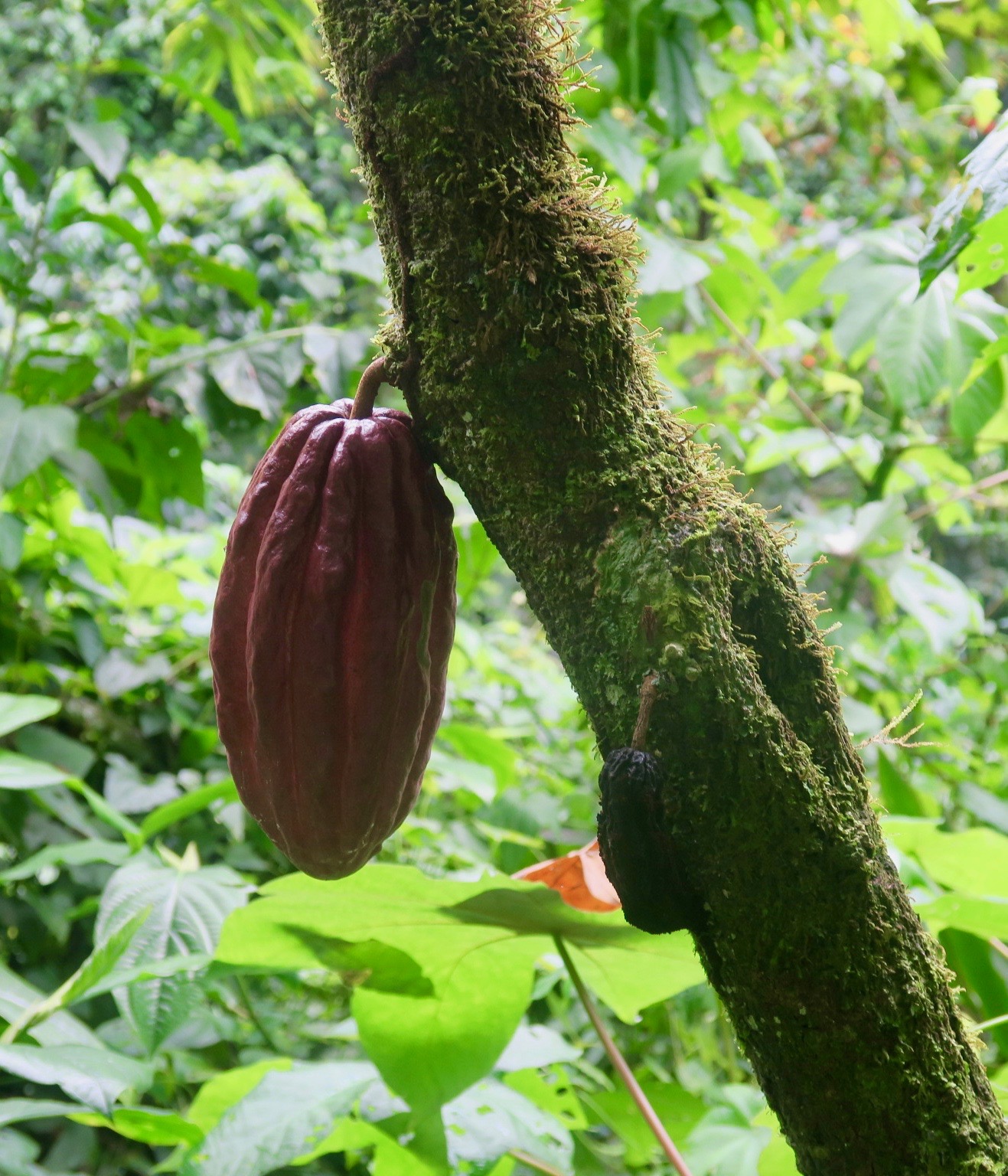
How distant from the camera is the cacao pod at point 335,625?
2.44ft

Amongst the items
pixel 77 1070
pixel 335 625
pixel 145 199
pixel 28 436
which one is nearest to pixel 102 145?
pixel 145 199

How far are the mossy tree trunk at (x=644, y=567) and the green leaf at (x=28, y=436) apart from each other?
0.99 m

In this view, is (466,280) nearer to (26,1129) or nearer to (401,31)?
(401,31)

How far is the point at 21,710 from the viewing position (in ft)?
4.07

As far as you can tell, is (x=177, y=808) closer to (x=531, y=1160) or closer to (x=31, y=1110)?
(x=31, y=1110)

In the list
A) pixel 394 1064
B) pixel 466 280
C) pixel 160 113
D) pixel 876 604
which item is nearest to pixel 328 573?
pixel 466 280

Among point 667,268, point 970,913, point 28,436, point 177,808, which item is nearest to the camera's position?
point 970,913

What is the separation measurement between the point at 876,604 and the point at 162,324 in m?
2.11

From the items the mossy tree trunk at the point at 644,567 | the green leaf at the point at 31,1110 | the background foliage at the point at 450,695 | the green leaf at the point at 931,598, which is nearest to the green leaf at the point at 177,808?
the background foliage at the point at 450,695

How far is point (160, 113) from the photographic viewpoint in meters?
Result: 8.66

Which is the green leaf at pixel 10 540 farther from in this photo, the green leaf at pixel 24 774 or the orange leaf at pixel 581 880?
the orange leaf at pixel 581 880

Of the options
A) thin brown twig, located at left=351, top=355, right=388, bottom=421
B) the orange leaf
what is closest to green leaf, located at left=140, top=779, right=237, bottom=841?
the orange leaf

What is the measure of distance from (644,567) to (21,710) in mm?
940

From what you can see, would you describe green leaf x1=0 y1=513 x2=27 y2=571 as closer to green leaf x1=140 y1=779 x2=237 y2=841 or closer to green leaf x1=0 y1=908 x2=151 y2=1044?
green leaf x1=140 y1=779 x2=237 y2=841
